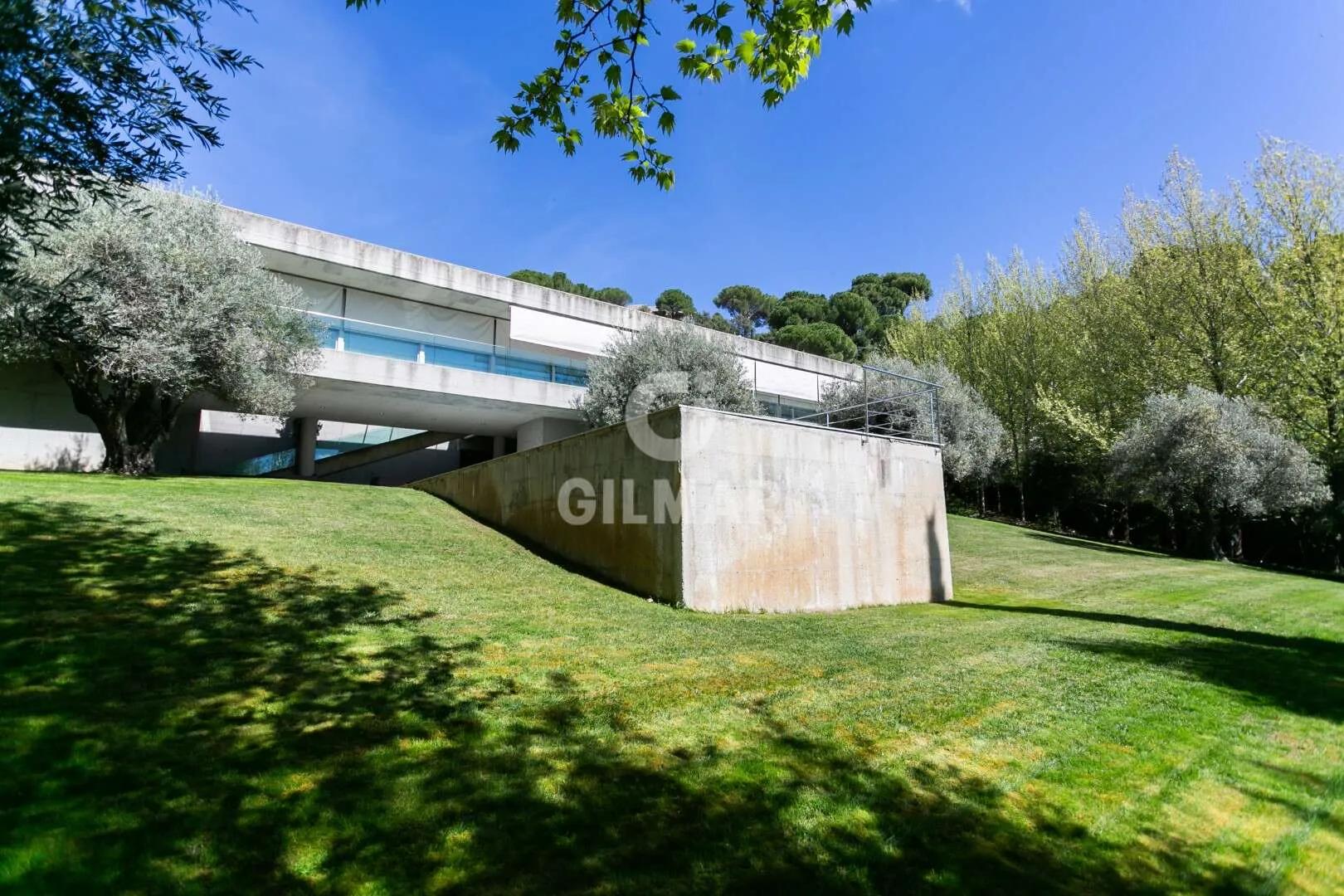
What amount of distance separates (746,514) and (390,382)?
14.5 metres

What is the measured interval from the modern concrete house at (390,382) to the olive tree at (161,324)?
215cm

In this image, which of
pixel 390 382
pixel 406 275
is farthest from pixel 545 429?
pixel 406 275

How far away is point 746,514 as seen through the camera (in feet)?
27.5

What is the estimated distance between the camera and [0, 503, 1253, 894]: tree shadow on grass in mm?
2271

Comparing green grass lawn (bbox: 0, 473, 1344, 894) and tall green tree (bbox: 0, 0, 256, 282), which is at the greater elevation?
tall green tree (bbox: 0, 0, 256, 282)

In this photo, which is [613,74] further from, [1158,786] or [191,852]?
[1158,786]

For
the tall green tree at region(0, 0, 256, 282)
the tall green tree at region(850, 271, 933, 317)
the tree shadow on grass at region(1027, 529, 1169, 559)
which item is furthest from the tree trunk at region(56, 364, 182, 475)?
the tall green tree at region(850, 271, 933, 317)

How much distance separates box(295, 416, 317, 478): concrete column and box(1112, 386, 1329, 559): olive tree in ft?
98.8

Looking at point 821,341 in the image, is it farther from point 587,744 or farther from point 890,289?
point 587,744

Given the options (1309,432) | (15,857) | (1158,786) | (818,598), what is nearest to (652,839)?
(15,857)

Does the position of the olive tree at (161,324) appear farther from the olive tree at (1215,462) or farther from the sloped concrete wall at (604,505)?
the olive tree at (1215,462)

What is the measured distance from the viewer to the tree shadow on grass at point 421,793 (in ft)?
7.45

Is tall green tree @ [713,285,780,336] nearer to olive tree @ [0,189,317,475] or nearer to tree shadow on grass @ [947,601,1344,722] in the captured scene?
olive tree @ [0,189,317,475]

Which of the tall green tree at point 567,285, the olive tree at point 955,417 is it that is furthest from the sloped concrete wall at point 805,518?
the tall green tree at point 567,285
